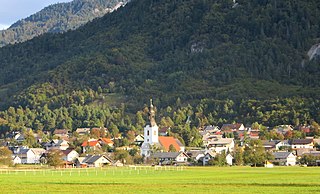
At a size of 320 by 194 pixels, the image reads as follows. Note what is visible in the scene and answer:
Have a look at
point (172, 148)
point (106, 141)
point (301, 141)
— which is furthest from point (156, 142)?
point (301, 141)

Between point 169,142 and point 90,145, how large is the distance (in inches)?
716

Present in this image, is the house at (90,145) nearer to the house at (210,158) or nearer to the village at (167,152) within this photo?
the village at (167,152)

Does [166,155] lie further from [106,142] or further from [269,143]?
[106,142]

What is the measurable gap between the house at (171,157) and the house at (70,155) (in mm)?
18444

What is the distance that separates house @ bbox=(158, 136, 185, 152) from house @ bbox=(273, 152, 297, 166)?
1124 inches

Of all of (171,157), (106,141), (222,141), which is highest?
(106,141)

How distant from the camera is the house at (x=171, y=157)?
535 feet

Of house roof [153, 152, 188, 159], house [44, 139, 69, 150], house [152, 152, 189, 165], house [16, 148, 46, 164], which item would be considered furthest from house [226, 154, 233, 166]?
house [44, 139, 69, 150]

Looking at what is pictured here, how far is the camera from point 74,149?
608ft

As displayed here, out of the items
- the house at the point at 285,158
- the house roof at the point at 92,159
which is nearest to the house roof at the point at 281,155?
the house at the point at 285,158

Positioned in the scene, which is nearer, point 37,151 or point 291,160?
point 291,160

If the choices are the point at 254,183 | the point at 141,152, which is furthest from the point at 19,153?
the point at 254,183

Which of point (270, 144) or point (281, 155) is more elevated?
point (270, 144)

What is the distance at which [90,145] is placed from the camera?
611 feet
